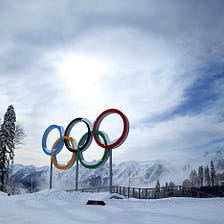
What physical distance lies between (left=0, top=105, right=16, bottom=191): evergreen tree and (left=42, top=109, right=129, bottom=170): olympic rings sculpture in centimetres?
574

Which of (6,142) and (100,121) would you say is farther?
(6,142)

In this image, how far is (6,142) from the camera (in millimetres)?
30953

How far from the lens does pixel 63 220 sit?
8.96 m

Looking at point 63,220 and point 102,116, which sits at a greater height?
point 102,116

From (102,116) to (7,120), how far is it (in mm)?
14006

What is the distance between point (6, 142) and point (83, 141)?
11216 mm

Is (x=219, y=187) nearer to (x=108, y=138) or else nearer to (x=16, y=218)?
(x=108, y=138)

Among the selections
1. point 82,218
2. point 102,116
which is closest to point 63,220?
point 82,218

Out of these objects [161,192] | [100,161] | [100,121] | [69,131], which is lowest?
[161,192]

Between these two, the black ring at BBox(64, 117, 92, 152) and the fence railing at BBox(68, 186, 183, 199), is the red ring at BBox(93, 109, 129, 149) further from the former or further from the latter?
the fence railing at BBox(68, 186, 183, 199)

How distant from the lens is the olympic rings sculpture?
71.3 ft

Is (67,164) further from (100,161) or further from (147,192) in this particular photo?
(147,192)

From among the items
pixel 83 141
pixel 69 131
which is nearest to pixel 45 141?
pixel 69 131

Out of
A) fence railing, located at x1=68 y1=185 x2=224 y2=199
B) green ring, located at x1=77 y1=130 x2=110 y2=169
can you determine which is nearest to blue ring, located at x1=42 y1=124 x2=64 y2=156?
green ring, located at x1=77 y1=130 x2=110 y2=169
